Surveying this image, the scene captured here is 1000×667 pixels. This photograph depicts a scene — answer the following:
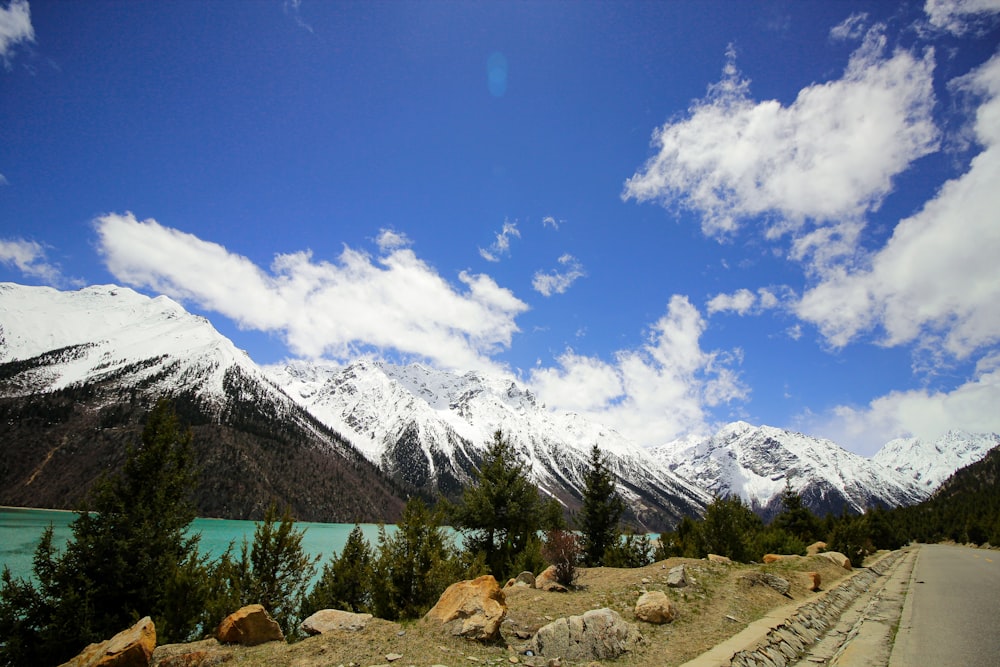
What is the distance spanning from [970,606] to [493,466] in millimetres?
20329

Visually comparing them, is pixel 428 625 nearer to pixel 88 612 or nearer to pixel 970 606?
pixel 88 612

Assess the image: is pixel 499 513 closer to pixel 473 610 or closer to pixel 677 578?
pixel 677 578

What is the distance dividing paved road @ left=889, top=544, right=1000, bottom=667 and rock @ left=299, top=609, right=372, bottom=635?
12601mm

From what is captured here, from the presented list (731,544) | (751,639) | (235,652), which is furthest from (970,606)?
(235,652)

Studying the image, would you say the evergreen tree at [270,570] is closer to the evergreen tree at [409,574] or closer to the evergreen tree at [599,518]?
the evergreen tree at [409,574]

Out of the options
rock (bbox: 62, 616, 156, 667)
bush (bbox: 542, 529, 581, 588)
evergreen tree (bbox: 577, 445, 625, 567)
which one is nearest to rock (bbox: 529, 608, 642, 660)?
bush (bbox: 542, 529, 581, 588)

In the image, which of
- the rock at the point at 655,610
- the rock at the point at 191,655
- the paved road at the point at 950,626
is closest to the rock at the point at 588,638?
the rock at the point at 655,610

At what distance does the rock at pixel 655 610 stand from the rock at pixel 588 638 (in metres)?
1.79

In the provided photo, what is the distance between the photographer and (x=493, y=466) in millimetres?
26344

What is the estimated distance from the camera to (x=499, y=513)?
83.6 ft

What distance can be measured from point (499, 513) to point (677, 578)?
1101 centimetres

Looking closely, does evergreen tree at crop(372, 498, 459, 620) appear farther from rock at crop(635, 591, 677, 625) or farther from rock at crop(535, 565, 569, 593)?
rock at crop(635, 591, 677, 625)

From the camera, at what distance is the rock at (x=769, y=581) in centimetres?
1806

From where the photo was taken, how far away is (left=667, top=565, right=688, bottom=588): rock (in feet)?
54.2
